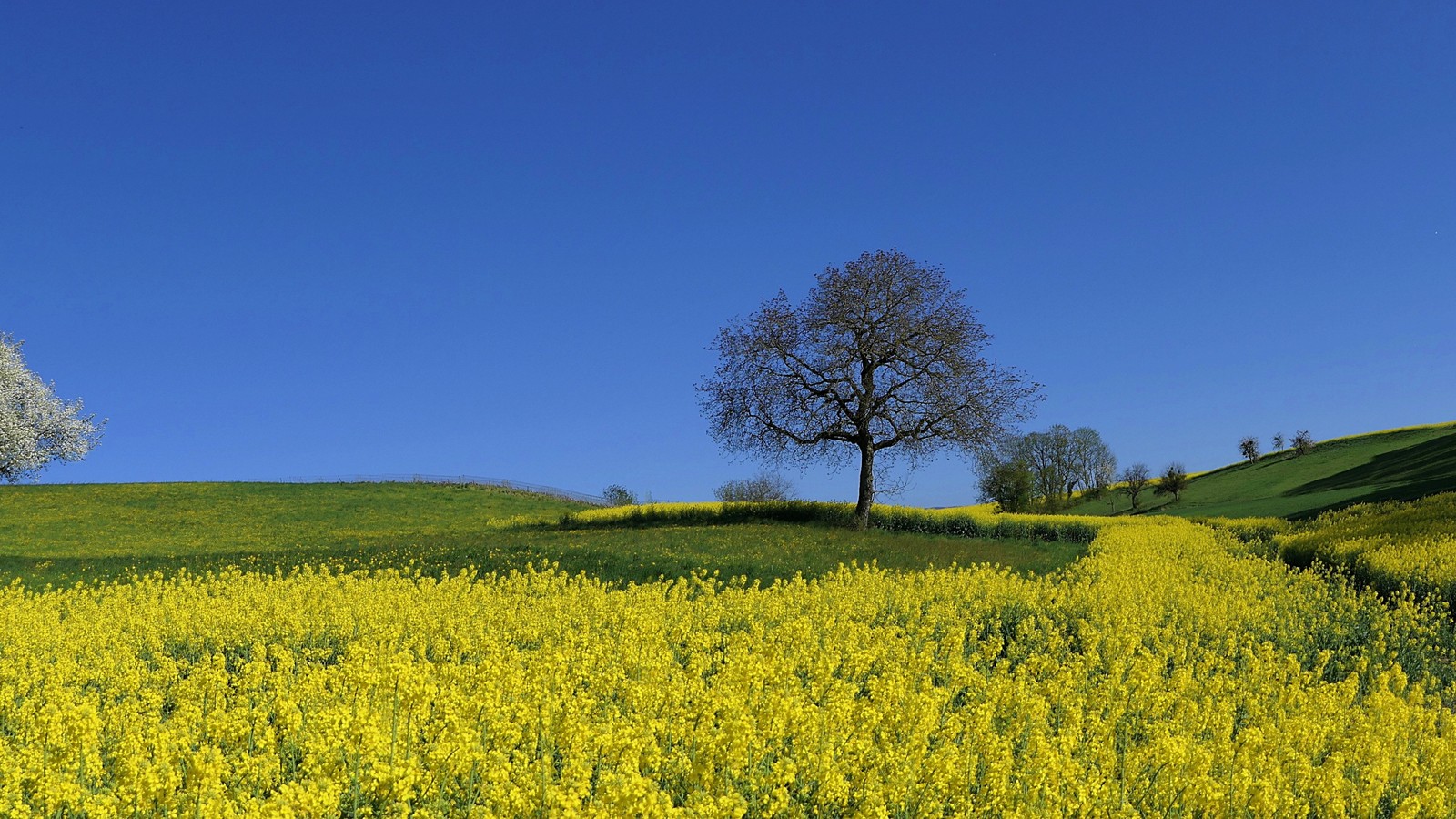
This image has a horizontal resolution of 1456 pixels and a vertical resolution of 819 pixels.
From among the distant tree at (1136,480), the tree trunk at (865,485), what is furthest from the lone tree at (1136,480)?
the tree trunk at (865,485)

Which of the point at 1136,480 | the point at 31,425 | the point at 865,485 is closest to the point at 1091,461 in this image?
the point at 1136,480

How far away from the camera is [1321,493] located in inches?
2290

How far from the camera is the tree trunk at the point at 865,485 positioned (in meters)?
39.1

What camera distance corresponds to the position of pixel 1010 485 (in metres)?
68.4

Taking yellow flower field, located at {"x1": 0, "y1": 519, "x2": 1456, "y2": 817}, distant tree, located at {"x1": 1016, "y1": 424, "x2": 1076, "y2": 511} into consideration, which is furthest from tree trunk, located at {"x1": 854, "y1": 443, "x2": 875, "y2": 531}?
distant tree, located at {"x1": 1016, "y1": 424, "x2": 1076, "y2": 511}

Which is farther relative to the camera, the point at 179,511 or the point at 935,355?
the point at 179,511

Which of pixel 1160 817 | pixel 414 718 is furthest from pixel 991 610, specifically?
pixel 414 718

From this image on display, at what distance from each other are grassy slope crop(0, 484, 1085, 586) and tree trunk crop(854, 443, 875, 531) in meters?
2.25

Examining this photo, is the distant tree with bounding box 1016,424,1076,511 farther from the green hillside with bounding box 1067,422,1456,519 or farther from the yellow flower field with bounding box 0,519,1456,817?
the yellow flower field with bounding box 0,519,1456,817

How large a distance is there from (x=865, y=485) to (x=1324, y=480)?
45.7 meters

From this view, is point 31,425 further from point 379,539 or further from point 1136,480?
point 1136,480

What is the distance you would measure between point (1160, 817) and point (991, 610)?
9.23 meters

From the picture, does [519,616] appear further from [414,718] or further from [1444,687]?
[1444,687]

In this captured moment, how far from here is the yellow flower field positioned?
19.3 ft
